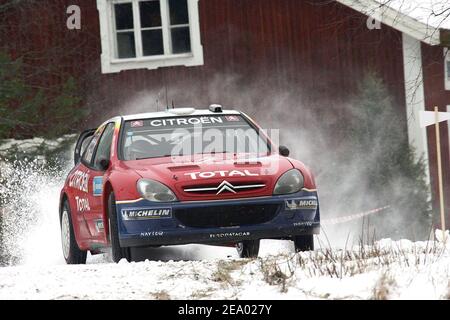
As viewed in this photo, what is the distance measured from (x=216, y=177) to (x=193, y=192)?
0.85ft

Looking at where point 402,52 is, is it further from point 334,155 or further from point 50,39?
point 50,39

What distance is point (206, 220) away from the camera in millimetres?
11039

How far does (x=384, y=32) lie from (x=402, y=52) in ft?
1.90

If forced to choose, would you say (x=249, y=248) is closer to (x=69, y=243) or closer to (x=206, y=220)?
(x=206, y=220)

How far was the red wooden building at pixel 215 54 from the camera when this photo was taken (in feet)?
86.9

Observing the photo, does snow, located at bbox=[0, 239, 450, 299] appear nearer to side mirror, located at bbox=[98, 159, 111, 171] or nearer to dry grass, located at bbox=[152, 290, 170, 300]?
dry grass, located at bbox=[152, 290, 170, 300]

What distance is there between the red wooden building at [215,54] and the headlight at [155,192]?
15477mm

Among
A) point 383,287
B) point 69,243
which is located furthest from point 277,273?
point 69,243

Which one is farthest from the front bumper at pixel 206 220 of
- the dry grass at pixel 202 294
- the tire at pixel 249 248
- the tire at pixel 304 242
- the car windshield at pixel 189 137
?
the dry grass at pixel 202 294

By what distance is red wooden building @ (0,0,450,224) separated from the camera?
86.9 feet

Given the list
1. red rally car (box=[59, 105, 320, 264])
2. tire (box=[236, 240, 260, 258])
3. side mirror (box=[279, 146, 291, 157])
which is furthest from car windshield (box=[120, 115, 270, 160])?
tire (box=[236, 240, 260, 258])

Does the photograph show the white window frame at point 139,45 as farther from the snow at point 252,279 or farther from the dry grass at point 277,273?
the dry grass at point 277,273
